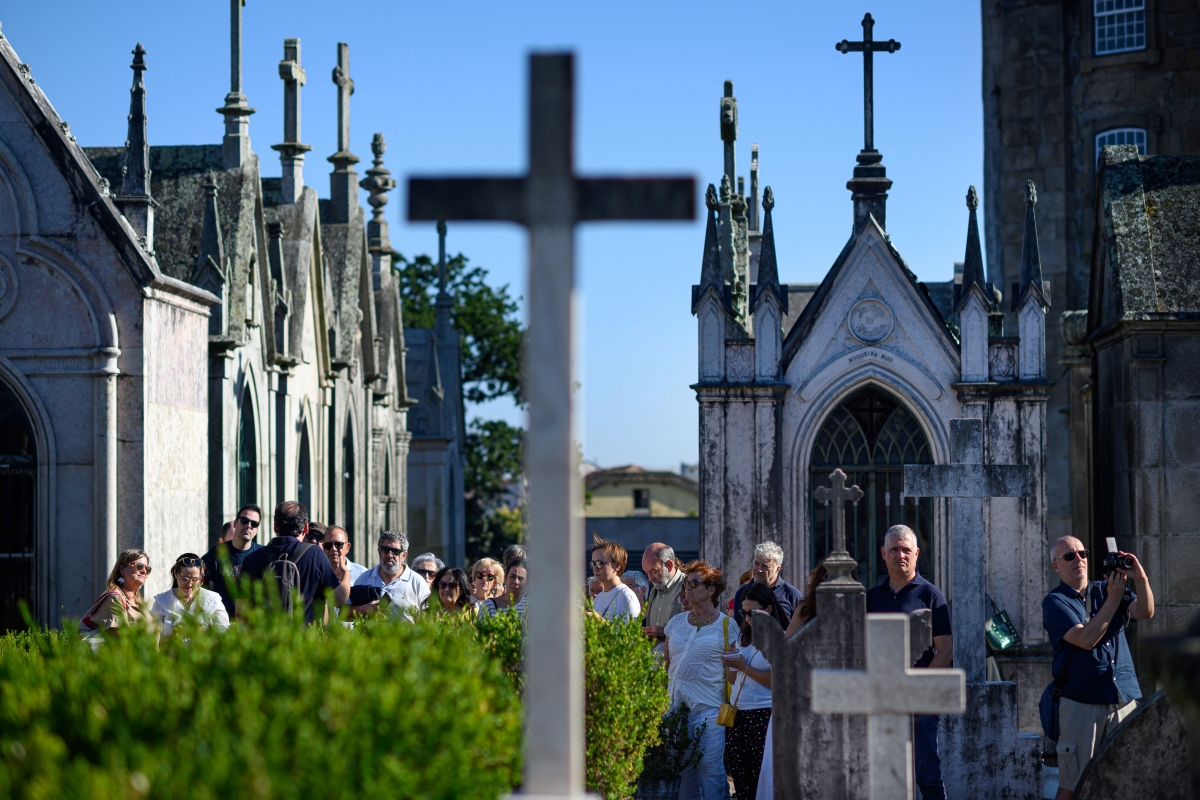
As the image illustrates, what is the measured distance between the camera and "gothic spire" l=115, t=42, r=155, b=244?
14.7 metres

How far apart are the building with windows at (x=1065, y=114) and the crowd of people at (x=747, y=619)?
19.3 meters

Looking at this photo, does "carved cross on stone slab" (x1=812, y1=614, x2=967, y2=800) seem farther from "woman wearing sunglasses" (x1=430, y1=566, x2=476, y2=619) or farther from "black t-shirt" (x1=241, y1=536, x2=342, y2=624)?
"black t-shirt" (x1=241, y1=536, x2=342, y2=624)

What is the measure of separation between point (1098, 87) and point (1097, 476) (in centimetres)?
1652

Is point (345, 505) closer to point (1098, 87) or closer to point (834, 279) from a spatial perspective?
point (834, 279)

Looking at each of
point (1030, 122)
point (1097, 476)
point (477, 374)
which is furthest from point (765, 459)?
point (477, 374)

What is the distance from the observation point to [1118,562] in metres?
9.21

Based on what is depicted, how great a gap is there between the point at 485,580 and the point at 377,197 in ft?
68.2

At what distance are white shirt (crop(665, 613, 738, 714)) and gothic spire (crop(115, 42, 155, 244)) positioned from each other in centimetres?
689

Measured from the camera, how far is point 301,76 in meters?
23.6

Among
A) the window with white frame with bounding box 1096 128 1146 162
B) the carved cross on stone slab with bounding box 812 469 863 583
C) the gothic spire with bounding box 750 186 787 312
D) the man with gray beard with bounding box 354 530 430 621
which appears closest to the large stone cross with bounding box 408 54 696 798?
the carved cross on stone slab with bounding box 812 469 863 583

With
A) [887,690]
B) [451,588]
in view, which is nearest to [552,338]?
[887,690]

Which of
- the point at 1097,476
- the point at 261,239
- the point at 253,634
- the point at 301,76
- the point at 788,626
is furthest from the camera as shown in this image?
the point at 301,76

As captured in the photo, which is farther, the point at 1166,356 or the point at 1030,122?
the point at 1030,122

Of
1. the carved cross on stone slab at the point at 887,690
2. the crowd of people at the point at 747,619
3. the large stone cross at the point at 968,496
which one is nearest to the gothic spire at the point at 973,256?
the large stone cross at the point at 968,496
